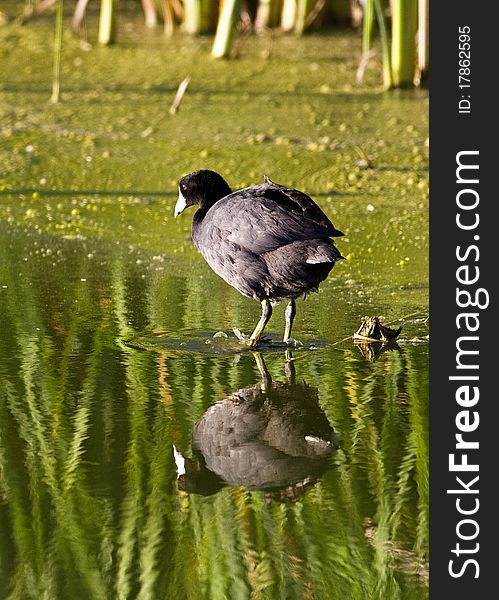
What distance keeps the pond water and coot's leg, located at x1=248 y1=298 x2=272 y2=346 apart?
0.11 m

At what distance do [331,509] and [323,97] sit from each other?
18.0 ft

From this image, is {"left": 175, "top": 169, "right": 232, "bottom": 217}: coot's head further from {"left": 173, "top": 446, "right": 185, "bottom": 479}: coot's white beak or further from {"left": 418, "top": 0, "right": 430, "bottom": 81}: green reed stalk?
{"left": 418, "top": 0, "right": 430, "bottom": 81}: green reed stalk

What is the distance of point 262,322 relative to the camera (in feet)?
17.2

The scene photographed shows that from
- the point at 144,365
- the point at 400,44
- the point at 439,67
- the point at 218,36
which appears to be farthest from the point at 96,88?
the point at 144,365

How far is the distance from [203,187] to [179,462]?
2.01 metres

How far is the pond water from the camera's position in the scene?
3285mm

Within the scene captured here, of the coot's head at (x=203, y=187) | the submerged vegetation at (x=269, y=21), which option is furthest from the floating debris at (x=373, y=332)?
the submerged vegetation at (x=269, y=21)

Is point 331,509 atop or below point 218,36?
below

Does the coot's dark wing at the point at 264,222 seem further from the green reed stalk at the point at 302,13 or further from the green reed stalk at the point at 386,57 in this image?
the green reed stalk at the point at 302,13

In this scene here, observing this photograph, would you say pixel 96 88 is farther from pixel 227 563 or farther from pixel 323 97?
pixel 227 563

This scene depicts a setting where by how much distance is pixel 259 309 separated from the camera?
580cm

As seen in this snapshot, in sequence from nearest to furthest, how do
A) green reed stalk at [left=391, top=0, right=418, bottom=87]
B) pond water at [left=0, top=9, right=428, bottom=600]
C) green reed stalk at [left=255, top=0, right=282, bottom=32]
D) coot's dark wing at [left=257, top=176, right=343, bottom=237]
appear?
pond water at [left=0, top=9, right=428, bottom=600]
coot's dark wing at [left=257, top=176, right=343, bottom=237]
green reed stalk at [left=391, top=0, right=418, bottom=87]
green reed stalk at [left=255, top=0, right=282, bottom=32]

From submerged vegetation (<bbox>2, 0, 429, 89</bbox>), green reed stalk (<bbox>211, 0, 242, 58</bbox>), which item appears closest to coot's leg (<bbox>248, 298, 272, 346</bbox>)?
submerged vegetation (<bbox>2, 0, 429, 89</bbox>)

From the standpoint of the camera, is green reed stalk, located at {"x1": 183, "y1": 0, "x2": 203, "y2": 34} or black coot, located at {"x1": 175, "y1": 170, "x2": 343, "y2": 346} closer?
black coot, located at {"x1": 175, "y1": 170, "x2": 343, "y2": 346}
